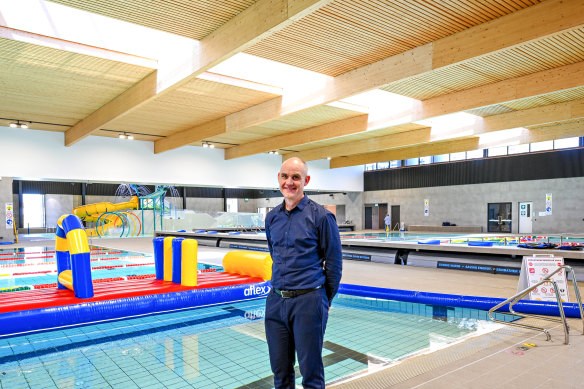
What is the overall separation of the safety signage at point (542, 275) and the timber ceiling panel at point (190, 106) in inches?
327

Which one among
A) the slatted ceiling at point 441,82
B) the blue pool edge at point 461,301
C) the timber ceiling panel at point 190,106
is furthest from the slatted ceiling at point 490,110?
the blue pool edge at point 461,301

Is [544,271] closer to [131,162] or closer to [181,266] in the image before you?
[181,266]

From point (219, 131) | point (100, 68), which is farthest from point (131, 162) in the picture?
point (100, 68)

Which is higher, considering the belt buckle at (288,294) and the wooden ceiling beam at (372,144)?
the wooden ceiling beam at (372,144)

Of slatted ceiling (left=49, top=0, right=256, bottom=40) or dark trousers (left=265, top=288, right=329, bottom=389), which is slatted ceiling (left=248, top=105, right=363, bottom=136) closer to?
slatted ceiling (left=49, top=0, right=256, bottom=40)

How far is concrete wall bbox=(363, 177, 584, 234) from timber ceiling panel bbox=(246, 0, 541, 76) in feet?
58.2

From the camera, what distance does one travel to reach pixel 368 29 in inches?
297

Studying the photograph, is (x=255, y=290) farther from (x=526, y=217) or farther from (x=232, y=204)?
(x=232, y=204)

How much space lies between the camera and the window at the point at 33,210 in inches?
1251

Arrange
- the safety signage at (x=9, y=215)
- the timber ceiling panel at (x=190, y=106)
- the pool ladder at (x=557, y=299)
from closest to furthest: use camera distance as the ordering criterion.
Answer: the pool ladder at (x=557, y=299), the timber ceiling panel at (x=190, y=106), the safety signage at (x=9, y=215)

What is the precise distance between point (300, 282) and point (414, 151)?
2017cm

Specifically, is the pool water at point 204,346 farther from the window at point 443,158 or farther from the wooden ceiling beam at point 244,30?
the window at point 443,158

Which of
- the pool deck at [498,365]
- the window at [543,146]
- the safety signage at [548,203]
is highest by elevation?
the window at [543,146]

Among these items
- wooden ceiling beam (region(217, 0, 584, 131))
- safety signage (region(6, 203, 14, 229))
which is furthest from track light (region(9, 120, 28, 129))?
wooden ceiling beam (region(217, 0, 584, 131))
